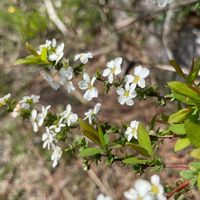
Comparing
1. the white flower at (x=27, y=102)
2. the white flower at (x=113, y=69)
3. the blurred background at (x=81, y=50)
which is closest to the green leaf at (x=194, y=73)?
the white flower at (x=113, y=69)

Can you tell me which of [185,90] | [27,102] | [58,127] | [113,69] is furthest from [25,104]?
[185,90]

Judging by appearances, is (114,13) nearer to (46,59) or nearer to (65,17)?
(65,17)

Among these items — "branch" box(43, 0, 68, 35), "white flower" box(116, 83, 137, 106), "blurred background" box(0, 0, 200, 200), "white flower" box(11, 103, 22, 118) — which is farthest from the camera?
"branch" box(43, 0, 68, 35)

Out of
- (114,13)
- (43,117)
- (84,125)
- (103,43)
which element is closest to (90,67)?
(103,43)

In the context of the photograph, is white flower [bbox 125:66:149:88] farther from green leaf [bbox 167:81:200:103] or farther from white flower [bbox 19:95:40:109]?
white flower [bbox 19:95:40:109]

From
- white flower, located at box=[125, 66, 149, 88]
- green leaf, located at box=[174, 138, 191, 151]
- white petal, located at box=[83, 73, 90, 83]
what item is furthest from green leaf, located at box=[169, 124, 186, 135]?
white petal, located at box=[83, 73, 90, 83]

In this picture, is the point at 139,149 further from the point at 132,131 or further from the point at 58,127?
the point at 58,127
